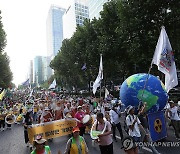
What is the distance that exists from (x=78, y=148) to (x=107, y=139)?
1.28m

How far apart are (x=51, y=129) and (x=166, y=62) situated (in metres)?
5.35

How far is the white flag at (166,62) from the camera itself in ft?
24.5

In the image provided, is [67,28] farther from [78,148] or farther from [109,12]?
[78,148]

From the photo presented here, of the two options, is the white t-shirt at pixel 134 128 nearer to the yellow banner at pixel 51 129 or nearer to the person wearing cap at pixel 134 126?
the person wearing cap at pixel 134 126

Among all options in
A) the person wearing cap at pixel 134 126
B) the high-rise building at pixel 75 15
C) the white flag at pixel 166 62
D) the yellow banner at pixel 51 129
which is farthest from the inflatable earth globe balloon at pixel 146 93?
the high-rise building at pixel 75 15

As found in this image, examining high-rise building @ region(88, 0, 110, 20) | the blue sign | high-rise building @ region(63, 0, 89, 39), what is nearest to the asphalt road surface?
the blue sign

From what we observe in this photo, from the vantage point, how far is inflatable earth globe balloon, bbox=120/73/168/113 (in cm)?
944

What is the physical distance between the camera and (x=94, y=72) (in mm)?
35375

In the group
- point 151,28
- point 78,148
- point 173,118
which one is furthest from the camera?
point 151,28

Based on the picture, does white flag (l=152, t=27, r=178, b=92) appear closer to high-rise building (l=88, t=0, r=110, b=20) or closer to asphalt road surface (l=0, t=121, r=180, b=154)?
asphalt road surface (l=0, t=121, r=180, b=154)

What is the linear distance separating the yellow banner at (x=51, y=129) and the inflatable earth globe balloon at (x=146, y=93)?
8.60 feet

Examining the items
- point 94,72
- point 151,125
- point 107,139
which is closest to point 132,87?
point 151,125

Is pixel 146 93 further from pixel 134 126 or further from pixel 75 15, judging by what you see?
pixel 75 15

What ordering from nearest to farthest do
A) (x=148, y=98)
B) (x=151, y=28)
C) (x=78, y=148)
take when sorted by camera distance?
(x=78, y=148), (x=148, y=98), (x=151, y=28)
